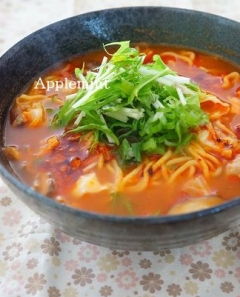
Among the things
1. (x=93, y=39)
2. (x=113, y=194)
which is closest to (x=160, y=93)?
(x=113, y=194)

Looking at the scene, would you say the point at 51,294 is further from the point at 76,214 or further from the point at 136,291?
the point at 76,214

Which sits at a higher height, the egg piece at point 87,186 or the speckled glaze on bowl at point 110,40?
the speckled glaze on bowl at point 110,40

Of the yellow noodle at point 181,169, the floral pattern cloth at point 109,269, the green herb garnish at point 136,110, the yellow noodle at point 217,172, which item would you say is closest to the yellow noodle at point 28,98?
the green herb garnish at point 136,110

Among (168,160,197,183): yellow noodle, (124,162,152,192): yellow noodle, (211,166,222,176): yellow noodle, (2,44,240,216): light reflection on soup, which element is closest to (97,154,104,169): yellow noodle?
(2,44,240,216): light reflection on soup

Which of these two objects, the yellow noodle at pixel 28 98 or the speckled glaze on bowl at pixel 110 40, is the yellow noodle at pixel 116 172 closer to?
the speckled glaze on bowl at pixel 110 40

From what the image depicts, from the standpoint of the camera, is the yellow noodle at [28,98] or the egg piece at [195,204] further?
the yellow noodle at [28,98]
